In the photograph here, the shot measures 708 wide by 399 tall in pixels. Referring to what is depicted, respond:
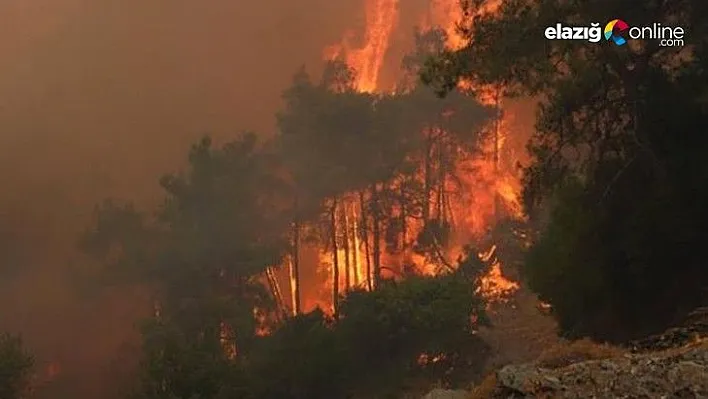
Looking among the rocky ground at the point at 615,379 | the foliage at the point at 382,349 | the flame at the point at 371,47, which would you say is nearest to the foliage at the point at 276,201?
the foliage at the point at 382,349

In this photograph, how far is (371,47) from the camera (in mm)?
83688

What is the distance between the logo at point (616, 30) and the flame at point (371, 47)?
216 ft

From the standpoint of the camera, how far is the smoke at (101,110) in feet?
158

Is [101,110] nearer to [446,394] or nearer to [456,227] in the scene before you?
[456,227]

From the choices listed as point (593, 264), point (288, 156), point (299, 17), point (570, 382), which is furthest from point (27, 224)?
point (570, 382)

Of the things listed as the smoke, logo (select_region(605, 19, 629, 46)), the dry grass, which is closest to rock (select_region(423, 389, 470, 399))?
the dry grass

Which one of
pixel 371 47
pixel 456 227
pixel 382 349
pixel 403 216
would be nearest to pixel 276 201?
pixel 403 216

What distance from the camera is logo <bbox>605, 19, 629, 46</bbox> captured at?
1262cm

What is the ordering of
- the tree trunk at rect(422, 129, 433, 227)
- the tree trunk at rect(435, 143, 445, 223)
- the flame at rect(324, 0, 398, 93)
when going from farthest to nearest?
the flame at rect(324, 0, 398, 93) < the tree trunk at rect(435, 143, 445, 223) < the tree trunk at rect(422, 129, 433, 227)

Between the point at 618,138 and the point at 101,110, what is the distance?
2625 inches

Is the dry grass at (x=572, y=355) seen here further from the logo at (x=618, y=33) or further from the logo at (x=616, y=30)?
the logo at (x=616, y=30)

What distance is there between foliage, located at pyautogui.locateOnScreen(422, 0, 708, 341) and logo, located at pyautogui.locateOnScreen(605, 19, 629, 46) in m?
0.15

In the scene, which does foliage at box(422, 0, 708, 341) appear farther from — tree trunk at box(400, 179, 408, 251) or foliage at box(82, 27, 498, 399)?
tree trunk at box(400, 179, 408, 251)

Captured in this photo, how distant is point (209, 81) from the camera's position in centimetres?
7900
